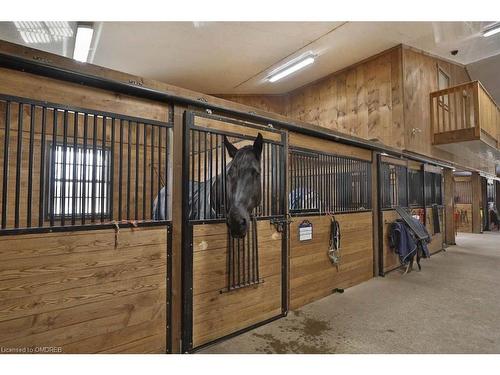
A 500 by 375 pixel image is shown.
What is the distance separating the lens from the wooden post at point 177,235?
5.98 feet

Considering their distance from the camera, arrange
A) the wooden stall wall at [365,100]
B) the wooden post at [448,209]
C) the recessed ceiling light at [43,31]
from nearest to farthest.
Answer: the recessed ceiling light at [43,31] → the wooden stall wall at [365,100] → the wooden post at [448,209]

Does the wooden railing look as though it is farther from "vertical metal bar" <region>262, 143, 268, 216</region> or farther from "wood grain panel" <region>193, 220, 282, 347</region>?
"wood grain panel" <region>193, 220, 282, 347</region>

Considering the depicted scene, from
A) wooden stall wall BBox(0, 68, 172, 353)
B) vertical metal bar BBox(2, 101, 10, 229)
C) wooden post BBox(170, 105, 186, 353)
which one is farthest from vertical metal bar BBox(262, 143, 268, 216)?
vertical metal bar BBox(2, 101, 10, 229)

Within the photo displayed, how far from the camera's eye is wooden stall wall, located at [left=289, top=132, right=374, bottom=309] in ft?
9.04

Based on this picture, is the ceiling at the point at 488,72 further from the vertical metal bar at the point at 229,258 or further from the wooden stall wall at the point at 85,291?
the wooden stall wall at the point at 85,291

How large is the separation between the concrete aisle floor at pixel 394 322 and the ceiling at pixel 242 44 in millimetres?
4023

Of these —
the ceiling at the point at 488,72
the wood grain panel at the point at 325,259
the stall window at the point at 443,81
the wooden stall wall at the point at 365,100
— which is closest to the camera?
the wood grain panel at the point at 325,259

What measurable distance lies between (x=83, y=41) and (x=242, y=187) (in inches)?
150

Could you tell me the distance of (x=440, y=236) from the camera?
19.9 ft

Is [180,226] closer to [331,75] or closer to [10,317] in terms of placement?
[10,317]

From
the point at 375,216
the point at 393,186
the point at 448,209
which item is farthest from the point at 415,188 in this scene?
the point at 448,209

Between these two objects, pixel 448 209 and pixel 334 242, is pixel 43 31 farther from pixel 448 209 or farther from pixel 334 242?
pixel 448 209

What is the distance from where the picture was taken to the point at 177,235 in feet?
6.08

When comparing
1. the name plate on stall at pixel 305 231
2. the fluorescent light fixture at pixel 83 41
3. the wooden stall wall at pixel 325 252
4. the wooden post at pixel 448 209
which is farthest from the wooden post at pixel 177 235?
the wooden post at pixel 448 209
